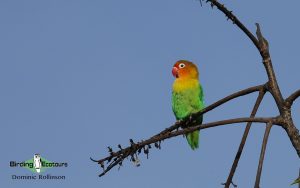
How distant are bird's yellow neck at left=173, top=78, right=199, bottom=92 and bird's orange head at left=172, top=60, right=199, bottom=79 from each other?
63 mm

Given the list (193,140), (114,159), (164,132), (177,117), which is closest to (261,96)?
(164,132)

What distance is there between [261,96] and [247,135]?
0.72ft

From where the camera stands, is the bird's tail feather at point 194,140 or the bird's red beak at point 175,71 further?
the bird's red beak at point 175,71

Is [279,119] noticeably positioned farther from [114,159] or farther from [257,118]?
[114,159]

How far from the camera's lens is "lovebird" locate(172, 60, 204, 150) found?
25.0ft

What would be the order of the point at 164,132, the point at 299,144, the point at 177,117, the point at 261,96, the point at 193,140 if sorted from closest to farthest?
the point at 299,144
the point at 261,96
the point at 164,132
the point at 193,140
the point at 177,117

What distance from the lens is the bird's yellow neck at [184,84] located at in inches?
309

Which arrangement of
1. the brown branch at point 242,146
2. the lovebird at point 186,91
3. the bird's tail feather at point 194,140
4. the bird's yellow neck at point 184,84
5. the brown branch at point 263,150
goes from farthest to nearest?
the bird's yellow neck at point 184,84
the lovebird at point 186,91
the bird's tail feather at point 194,140
the brown branch at point 242,146
the brown branch at point 263,150

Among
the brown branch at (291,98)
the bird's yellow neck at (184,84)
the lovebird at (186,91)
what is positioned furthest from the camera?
the bird's yellow neck at (184,84)

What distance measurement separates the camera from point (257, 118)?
2869 mm

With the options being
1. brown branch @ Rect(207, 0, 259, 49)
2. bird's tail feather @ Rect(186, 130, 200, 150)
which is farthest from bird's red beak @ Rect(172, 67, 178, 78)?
brown branch @ Rect(207, 0, 259, 49)

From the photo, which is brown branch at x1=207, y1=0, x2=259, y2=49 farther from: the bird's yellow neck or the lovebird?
the bird's yellow neck

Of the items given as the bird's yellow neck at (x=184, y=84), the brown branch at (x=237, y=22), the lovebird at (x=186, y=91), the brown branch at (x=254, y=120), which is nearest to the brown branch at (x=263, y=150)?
the brown branch at (x=254, y=120)

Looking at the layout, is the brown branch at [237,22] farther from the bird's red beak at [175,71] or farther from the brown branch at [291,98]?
the bird's red beak at [175,71]
